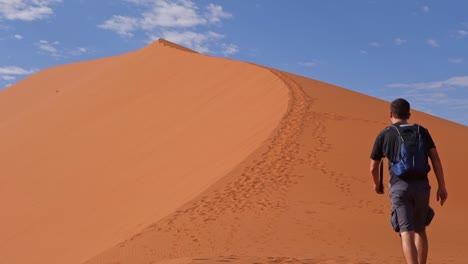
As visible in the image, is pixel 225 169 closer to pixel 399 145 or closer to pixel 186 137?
pixel 186 137

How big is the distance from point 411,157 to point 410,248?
0.65 metres

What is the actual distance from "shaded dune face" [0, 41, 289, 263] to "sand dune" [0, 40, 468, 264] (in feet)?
0.19

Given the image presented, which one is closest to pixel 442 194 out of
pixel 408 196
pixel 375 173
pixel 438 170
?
pixel 438 170

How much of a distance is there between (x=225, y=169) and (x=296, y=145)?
6.50 ft

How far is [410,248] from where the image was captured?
13.9 feet

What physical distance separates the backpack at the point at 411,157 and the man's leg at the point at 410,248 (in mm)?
421

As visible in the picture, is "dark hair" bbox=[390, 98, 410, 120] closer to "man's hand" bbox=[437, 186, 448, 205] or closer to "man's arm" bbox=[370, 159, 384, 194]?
"man's arm" bbox=[370, 159, 384, 194]

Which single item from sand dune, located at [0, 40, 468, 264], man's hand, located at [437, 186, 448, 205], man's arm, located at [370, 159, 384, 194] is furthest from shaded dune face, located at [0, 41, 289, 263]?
man's hand, located at [437, 186, 448, 205]

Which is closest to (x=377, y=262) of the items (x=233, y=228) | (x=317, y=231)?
(x=317, y=231)

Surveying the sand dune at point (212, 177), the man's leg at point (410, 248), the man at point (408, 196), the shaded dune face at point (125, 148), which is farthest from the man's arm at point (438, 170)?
the shaded dune face at point (125, 148)

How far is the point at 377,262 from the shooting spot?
7668 millimetres

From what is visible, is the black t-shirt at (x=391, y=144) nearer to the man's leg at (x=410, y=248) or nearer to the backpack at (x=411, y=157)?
the backpack at (x=411, y=157)

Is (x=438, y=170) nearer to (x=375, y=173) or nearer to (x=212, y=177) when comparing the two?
(x=375, y=173)

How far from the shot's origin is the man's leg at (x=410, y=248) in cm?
423
